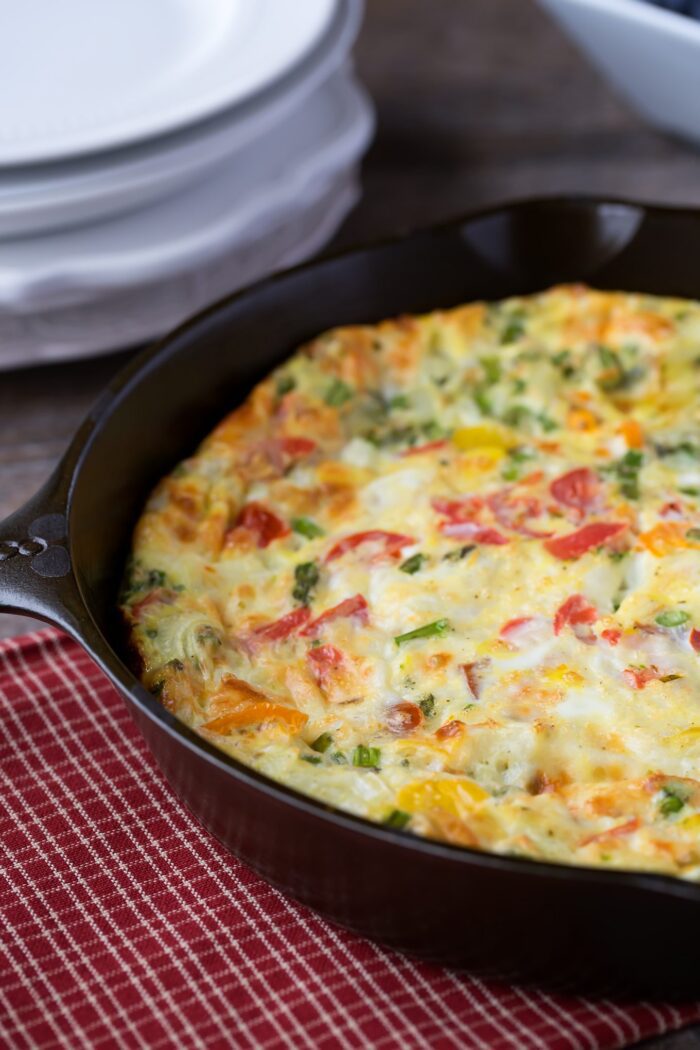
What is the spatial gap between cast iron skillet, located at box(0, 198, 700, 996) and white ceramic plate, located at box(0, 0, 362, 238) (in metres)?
0.39

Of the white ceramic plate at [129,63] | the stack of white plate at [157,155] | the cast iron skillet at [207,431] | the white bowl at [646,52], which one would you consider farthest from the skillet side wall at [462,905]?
the white bowl at [646,52]

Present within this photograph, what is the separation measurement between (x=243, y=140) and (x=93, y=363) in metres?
0.77

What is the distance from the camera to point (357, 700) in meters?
2.42

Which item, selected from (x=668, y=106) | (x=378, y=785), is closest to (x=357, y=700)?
(x=378, y=785)

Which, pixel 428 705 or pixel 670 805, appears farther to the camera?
pixel 428 705

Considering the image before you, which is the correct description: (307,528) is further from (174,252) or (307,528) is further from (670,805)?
(670,805)

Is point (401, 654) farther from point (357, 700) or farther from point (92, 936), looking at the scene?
point (92, 936)

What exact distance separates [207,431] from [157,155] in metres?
0.67

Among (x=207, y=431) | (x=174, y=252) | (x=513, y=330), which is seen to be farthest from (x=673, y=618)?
(x=174, y=252)

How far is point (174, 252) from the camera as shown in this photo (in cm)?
329

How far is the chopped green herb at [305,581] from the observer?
2.66 meters

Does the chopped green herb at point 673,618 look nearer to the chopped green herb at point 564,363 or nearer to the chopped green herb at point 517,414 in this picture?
the chopped green herb at point 517,414

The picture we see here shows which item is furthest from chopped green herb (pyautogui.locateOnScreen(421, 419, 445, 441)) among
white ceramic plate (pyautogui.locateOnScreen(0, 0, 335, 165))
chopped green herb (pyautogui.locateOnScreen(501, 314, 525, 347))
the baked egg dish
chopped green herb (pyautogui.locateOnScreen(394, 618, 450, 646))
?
white ceramic plate (pyautogui.locateOnScreen(0, 0, 335, 165))

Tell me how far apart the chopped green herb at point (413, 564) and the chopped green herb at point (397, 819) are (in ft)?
2.26
